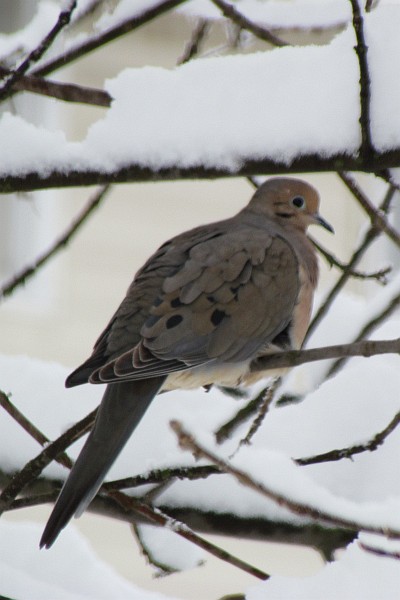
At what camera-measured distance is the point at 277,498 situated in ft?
4.84

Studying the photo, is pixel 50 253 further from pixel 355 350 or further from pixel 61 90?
pixel 355 350

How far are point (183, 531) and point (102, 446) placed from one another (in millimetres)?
257

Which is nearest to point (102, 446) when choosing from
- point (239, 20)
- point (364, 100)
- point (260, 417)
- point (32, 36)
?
point (260, 417)

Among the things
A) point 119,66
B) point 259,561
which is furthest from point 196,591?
point 119,66

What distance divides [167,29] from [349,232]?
155 centimetres

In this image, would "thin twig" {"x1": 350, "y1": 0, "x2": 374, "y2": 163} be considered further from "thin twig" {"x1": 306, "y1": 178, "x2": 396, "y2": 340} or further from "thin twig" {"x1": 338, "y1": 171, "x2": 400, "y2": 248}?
"thin twig" {"x1": 306, "y1": 178, "x2": 396, "y2": 340}

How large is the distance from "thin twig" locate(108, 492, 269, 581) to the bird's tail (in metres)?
0.08

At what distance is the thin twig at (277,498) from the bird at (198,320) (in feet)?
→ 1.70

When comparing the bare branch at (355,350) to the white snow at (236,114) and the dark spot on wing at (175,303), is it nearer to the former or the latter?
the white snow at (236,114)

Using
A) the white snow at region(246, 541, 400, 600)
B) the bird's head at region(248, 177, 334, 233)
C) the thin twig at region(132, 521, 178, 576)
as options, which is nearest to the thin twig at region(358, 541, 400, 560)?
the white snow at region(246, 541, 400, 600)

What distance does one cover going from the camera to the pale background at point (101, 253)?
5.48 meters

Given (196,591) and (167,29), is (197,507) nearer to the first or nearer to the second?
(196,591)

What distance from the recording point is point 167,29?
5.72 meters

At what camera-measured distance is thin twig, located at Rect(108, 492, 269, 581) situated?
1718 millimetres
